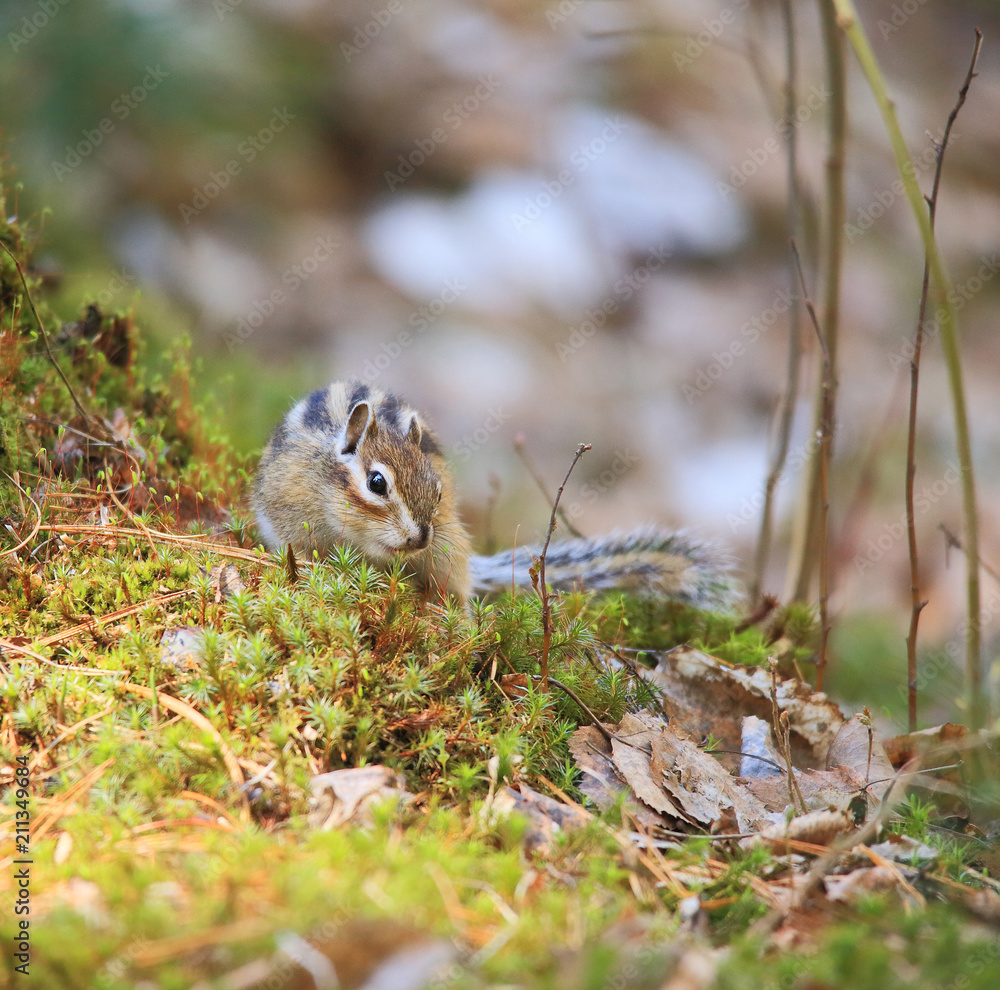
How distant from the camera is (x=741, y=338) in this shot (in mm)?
9367

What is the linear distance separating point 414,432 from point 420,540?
24.6 inches

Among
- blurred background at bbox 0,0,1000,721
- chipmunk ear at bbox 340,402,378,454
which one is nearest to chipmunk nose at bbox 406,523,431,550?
chipmunk ear at bbox 340,402,378,454

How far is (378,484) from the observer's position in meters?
3.70

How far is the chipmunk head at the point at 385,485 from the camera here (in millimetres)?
3562

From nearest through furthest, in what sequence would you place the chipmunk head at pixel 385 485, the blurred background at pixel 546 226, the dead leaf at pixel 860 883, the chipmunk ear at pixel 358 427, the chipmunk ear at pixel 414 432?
1. the dead leaf at pixel 860 883
2. the chipmunk head at pixel 385 485
3. the chipmunk ear at pixel 358 427
4. the chipmunk ear at pixel 414 432
5. the blurred background at pixel 546 226

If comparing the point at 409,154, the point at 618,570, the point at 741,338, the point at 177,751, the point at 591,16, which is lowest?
the point at 177,751

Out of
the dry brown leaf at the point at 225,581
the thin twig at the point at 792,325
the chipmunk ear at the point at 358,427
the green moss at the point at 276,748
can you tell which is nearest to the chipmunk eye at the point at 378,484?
the chipmunk ear at the point at 358,427

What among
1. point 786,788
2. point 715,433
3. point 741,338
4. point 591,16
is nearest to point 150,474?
point 786,788

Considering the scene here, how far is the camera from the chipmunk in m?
3.66

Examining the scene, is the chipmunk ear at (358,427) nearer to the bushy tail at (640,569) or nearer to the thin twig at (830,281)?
the bushy tail at (640,569)

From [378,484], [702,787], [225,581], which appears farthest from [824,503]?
[225,581]

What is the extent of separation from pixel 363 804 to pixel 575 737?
2.50 feet

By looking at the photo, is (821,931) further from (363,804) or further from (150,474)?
(150,474)

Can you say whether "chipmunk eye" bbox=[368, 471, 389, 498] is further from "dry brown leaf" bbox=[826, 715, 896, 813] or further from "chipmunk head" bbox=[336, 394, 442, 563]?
"dry brown leaf" bbox=[826, 715, 896, 813]
